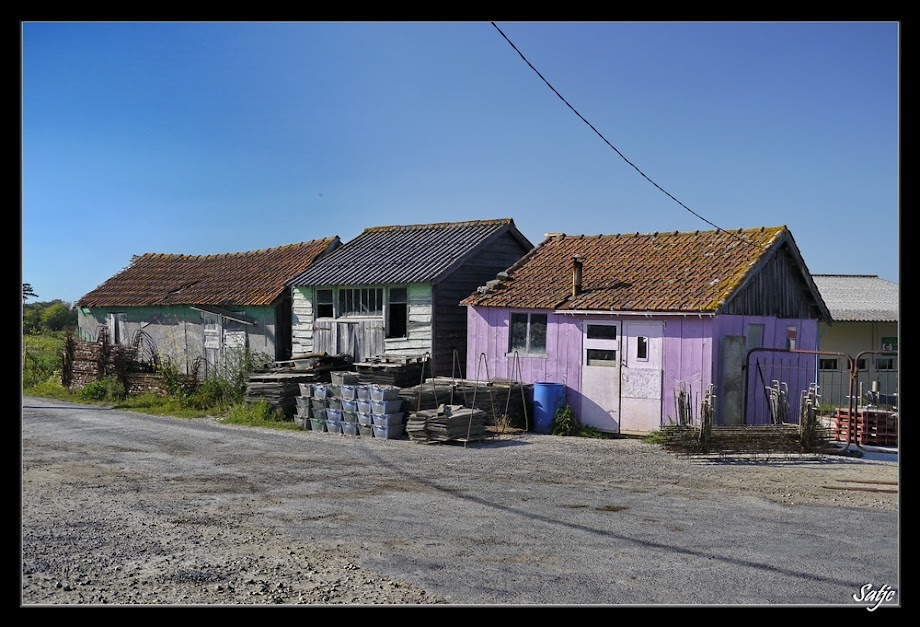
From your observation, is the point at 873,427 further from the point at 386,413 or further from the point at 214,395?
the point at 214,395

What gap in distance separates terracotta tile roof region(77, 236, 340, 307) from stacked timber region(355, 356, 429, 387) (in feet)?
17.6

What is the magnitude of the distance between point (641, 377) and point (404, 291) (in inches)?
287

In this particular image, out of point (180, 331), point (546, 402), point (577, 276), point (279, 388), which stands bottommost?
point (546, 402)

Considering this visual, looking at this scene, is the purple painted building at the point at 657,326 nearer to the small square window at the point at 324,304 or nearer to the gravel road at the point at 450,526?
the gravel road at the point at 450,526

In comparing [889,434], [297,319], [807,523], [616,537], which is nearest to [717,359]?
[889,434]

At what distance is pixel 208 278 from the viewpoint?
94.0 feet

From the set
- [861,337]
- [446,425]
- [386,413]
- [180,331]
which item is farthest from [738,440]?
[180,331]

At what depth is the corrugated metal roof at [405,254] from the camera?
21.3 metres

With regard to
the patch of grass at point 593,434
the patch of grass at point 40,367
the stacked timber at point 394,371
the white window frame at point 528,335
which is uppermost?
the white window frame at point 528,335

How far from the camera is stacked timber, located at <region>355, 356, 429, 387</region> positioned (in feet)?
63.9

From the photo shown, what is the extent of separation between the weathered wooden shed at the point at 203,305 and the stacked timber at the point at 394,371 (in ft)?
17.2

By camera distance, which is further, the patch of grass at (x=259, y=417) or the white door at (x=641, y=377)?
the patch of grass at (x=259, y=417)

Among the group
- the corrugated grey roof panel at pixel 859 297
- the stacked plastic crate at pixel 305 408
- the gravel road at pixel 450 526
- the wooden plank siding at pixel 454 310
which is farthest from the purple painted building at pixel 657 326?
the corrugated grey roof panel at pixel 859 297

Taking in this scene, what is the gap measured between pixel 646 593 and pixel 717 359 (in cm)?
1033
